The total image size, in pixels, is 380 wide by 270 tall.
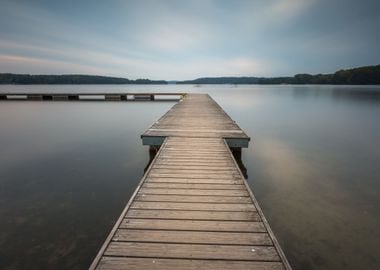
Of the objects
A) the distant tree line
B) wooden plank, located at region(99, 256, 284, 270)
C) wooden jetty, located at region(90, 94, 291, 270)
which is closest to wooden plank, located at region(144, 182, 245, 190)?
wooden jetty, located at region(90, 94, 291, 270)

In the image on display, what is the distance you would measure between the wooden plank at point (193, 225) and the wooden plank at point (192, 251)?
10.8 inches

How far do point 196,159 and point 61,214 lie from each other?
10.2 feet

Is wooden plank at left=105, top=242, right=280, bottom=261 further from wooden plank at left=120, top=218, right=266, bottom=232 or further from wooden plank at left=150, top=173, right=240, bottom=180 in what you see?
wooden plank at left=150, top=173, right=240, bottom=180

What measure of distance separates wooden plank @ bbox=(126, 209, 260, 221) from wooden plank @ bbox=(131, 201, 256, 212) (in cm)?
7

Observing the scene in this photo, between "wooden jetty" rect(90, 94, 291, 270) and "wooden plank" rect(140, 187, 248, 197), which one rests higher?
"wooden jetty" rect(90, 94, 291, 270)

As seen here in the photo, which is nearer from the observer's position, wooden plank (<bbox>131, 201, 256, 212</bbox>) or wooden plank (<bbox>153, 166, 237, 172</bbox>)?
wooden plank (<bbox>131, 201, 256, 212</bbox>)

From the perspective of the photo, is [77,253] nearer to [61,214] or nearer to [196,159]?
[61,214]

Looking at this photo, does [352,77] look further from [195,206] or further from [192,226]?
[192,226]

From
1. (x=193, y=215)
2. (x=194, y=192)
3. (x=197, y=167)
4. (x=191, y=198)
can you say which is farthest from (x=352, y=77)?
(x=193, y=215)

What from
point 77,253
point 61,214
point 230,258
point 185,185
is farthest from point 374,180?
point 61,214

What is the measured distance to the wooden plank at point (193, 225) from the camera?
8.42 ft

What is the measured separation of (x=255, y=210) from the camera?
2951mm

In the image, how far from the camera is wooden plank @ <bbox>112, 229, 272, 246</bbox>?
235 cm

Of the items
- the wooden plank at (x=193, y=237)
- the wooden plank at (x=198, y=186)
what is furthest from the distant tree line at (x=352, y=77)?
the wooden plank at (x=193, y=237)
